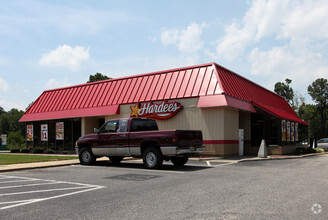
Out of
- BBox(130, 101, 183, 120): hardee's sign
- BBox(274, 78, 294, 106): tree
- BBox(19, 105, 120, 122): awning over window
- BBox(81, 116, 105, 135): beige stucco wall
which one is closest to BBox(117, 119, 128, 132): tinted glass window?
BBox(130, 101, 183, 120): hardee's sign

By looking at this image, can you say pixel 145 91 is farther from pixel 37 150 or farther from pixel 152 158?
pixel 37 150

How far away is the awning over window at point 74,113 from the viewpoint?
25203mm

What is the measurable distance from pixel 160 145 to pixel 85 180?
3.81 metres

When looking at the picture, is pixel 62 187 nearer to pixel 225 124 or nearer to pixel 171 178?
pixel 171 178

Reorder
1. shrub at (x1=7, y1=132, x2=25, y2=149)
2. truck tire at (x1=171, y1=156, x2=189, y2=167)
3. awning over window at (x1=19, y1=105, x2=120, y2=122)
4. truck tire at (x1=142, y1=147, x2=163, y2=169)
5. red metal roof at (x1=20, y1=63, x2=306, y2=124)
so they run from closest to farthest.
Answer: truck tire at (x1=142, y1=147, x2=163, y2=169), truck tire at (x1=171, y1=156, x2=189, y2=167), red metal roof at (x1=20, y1=63, x2=306, y2=124), awning over window at (x1=19, y1=105, x2=120, y2=122), shrub at (x1=7, y1=132, x2=25, y2=149)

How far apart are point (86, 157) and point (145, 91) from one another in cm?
958

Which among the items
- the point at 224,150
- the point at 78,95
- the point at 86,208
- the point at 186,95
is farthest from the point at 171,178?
the point at 78,95

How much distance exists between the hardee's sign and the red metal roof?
50cm

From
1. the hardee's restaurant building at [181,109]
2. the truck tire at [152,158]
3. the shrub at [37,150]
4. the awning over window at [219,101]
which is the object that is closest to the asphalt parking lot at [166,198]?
the truck tire at [152,158]

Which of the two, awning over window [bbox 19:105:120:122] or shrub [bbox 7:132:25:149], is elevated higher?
awning over window [bbox 19:105:120:122]

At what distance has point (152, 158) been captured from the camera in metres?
13.5

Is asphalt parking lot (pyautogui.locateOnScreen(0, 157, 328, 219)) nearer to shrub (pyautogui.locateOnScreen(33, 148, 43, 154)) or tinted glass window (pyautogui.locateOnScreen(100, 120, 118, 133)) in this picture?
tinted glass window (pyautogui.locateOnScreen(100, 120, 118, 133))

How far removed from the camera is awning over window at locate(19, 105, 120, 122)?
25.2 metres

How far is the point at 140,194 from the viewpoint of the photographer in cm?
767
